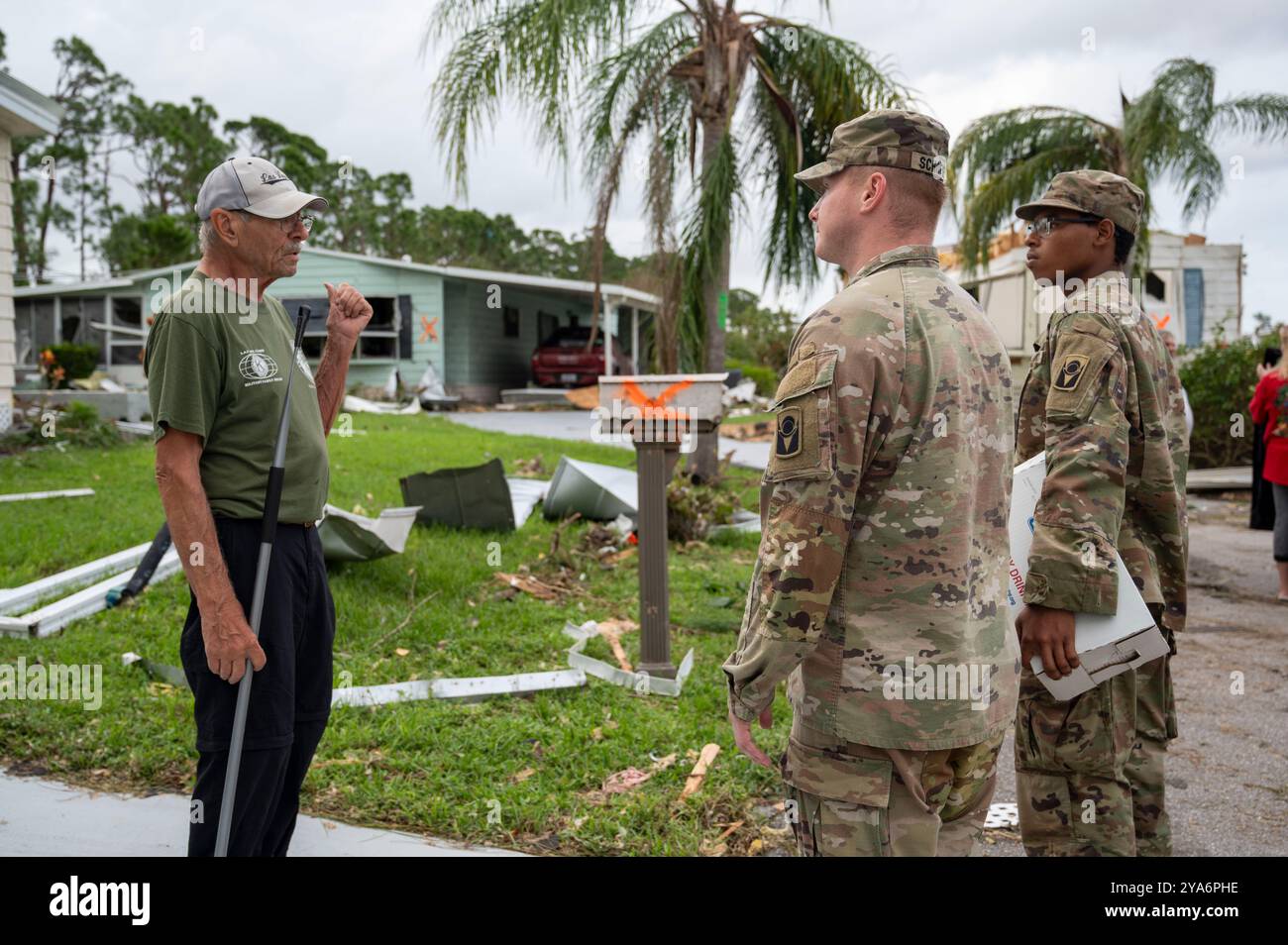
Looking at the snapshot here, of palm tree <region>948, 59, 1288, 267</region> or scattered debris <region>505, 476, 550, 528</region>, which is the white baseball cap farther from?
palm tree <region>948, 59, 1288, 267</region>

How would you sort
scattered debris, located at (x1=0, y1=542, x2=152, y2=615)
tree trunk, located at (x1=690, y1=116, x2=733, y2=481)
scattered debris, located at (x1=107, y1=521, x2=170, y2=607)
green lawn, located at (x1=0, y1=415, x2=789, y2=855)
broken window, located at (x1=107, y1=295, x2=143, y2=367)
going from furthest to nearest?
broken window, located at (x1=107, y1=295, x2=143, y2=367)
tree trunk, located at (x1=690, y1=116, x2=733, y2=481)
scattered debris, located at (x1=107, y1=521, x2=170, y2=607)
scattered debris, located at (x1=0, y1=542, x2=152, y2=615)
green lawn, located at (x1=0, y1=415, x2=789, y2=855)

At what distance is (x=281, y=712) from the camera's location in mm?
2512

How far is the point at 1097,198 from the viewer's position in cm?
287

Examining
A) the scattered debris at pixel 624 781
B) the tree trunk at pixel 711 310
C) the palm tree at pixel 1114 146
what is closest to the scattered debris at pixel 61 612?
the scattered debris at pixel 624 781

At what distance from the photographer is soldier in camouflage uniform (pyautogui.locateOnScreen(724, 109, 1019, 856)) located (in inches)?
74.4

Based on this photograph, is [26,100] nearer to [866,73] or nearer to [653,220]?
[653,220]

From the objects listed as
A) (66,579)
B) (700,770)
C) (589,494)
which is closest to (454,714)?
(700,770)

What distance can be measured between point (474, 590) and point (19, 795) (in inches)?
120

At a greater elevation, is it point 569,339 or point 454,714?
point 569,339

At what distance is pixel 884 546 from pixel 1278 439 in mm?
6544

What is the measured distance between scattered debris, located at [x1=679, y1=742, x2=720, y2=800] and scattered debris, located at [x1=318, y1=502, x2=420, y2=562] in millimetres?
2666

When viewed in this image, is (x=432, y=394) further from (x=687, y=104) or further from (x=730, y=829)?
(x=730, y=829)

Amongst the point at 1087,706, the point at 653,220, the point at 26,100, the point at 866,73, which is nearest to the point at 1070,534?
the point at 1087,706

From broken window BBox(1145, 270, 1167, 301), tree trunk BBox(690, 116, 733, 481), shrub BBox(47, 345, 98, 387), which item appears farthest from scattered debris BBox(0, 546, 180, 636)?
broken window BBox(1145, 270, 1167, 301)
